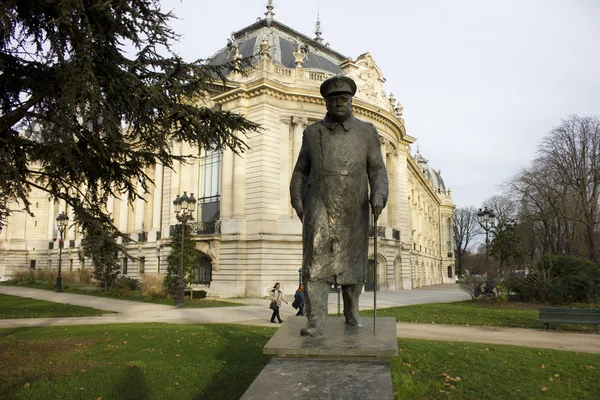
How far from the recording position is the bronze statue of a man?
4.58m

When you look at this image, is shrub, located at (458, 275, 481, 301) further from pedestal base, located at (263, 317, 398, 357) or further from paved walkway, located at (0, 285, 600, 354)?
pedestal base, located at (263, 317, 398, 357)

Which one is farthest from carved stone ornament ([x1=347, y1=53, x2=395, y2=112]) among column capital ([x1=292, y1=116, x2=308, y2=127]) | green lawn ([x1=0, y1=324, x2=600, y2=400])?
green lawn ([x1=0, y1=324, x2=600, y2=400])

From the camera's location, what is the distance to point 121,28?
9734 mm

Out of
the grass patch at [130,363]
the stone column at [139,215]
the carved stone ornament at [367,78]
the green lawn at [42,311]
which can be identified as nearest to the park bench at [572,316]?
the grass patch at [130,363]

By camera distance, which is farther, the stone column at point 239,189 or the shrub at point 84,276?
the shrub at point 84,276

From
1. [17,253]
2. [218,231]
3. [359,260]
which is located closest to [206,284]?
[218,231]

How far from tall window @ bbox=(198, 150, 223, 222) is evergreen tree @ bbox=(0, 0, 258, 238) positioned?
21354 millimetres

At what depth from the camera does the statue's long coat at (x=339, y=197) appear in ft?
15.1

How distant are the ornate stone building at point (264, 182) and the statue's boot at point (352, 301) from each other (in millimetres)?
18485

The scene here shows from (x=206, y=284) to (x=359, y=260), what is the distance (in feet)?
90.8

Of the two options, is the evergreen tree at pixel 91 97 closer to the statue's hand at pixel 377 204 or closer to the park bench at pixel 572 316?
the statue's hand at pixel 377 204

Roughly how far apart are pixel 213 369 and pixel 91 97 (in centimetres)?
532

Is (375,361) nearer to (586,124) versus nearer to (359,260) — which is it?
(359,260)

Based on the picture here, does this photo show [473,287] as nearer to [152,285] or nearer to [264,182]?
[264,182]
